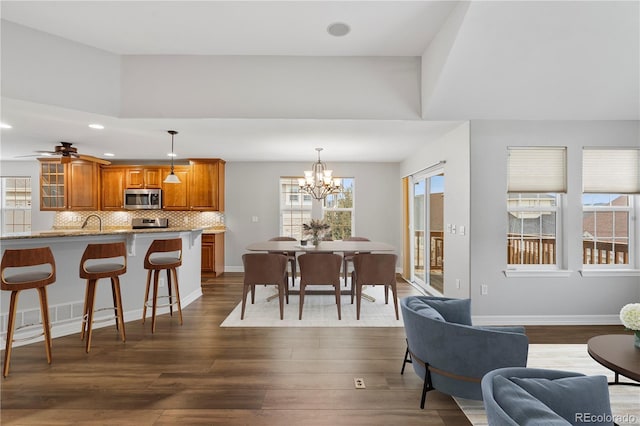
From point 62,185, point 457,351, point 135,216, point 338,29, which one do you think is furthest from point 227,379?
point 62,185

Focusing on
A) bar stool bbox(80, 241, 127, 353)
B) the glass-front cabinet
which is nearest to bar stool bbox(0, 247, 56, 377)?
bar stool bbox(80, 241, 127, 353)

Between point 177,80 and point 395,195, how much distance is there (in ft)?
15.4

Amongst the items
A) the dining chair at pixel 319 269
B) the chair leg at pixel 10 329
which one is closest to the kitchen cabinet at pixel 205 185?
the dining chair at pixel 319 269

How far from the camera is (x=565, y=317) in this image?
353 cm

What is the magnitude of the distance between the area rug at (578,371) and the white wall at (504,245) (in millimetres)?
644

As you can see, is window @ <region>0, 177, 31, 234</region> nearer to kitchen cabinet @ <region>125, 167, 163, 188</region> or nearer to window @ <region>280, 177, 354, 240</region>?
kitchen cabinet @ <region>125, 167, 163, 188</region>

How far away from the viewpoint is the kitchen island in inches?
115

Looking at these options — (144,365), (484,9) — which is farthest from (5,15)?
(484,9)

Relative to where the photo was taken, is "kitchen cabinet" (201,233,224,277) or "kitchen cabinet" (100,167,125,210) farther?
"kitchen cabinet" (100,167,125,210)

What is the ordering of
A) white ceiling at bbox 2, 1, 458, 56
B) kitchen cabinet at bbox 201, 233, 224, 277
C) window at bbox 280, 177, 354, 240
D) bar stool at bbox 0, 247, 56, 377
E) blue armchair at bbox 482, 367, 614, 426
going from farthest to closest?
1. window at bbox 280, 177, 354, 240
2. kitchen cabinet at bbox 201, 233, 224, 277
3. white ceiling at bbox 2, 1, 458, 56
4. bar stool at bbox 0, 247, 56, 377
5. blue armchair at bbox 482, 367, 614, 426

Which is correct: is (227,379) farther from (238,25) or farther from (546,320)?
(546,320)

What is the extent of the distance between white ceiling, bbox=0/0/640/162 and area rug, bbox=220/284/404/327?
2.39 metres

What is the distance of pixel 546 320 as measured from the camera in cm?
353

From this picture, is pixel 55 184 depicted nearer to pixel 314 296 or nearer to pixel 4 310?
pixel 4 310
